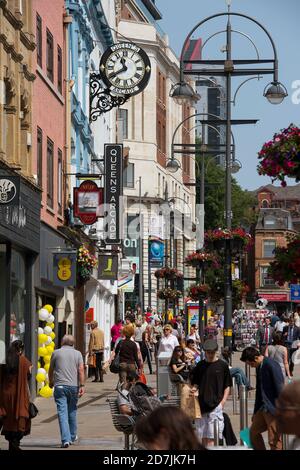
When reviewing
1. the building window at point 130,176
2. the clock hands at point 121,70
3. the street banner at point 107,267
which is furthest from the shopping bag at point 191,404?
the building window at point 130,176

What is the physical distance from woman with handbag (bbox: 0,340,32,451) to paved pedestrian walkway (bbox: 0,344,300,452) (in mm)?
1203

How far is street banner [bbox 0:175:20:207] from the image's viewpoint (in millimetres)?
23281

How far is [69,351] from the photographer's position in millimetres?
19172

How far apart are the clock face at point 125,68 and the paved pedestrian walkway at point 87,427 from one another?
10.3m

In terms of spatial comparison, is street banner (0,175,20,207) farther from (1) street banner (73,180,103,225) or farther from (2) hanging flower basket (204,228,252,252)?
(1) street banner (73,180,103,225)

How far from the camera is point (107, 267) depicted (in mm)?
43125

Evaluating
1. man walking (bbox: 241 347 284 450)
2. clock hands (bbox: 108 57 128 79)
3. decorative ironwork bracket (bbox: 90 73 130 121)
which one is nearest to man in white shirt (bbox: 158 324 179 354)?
clock hands (bbox: 108 57 128 79)

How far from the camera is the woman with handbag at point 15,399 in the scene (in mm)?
16656

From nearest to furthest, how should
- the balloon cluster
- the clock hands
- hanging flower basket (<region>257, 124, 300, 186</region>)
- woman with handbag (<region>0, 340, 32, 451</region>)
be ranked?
hanging flower basket (<region>257, 124, 300, 186</region>), woman with handbag (<region>0, 340, 32, 451</region>), the balloon cluster, the clock hands

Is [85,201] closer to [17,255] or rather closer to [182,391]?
[17,255]

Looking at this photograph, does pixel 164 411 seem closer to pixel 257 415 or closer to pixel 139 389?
pixel 257 415

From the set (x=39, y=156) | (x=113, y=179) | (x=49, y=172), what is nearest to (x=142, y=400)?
(x=39, y=156)

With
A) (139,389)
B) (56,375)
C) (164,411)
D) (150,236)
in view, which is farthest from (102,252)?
(150,236)

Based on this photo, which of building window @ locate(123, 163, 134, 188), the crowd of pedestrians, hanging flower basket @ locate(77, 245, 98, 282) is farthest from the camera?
building window @ locate(123, 163, 134, 188)
